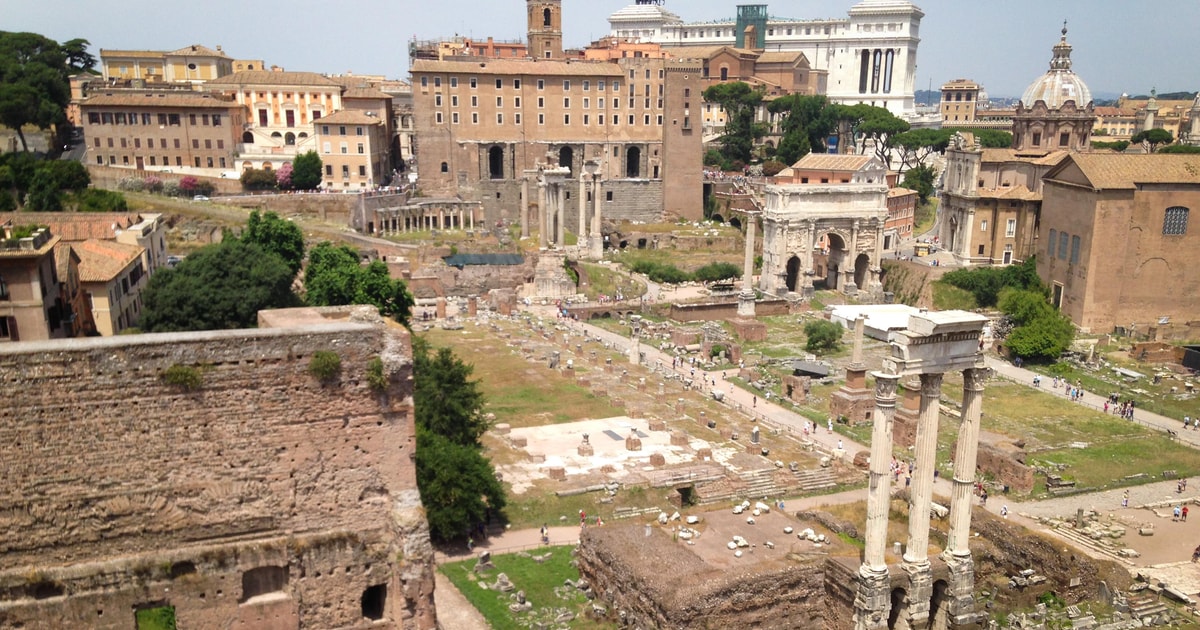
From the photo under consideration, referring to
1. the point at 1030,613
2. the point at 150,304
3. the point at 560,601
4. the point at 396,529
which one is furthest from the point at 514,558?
the point at 150,304

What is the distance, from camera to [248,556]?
631 inches

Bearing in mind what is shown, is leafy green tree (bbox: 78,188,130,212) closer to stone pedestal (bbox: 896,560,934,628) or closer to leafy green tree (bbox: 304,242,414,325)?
leafy green tree (bbox: 304,242,414,325)

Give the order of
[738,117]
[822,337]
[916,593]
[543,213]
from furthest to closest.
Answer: [738,117] < [543,213] < [822,337] < [916,593]

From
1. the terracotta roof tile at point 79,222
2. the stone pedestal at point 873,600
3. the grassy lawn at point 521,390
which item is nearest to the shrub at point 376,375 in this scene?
the stone pedestal at point 873,600

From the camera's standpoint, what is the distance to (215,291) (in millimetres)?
37062

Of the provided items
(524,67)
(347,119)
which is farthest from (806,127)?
(347,119)

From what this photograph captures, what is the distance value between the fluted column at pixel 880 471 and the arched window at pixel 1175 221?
43148mm

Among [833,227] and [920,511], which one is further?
[833,227]

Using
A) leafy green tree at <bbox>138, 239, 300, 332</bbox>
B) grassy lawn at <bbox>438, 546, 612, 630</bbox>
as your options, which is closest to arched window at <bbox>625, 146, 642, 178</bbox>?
leafy green tree at <bbox>138, 239, 300, 332</bbox>

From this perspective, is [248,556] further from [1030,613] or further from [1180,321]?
[1180,321]

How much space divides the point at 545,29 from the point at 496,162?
2054cm

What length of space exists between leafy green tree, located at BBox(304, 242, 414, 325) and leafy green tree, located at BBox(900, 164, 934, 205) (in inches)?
2339

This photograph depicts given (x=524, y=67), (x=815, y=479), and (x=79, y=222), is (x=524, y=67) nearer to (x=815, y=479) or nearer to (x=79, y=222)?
(x=79, y=222)

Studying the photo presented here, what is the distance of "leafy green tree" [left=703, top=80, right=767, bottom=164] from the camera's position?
97938mm
